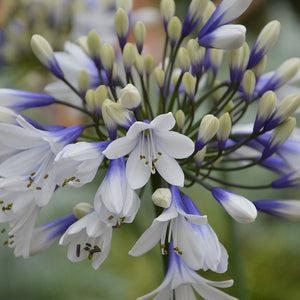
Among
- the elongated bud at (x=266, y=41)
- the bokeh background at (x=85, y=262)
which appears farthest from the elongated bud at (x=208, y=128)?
the bokeh background at (x=85, y=262)

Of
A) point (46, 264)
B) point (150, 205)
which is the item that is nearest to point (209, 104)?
point (150, 205)

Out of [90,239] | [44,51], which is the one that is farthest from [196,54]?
[90,239]

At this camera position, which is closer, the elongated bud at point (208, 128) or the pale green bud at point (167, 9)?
the elongated bud at point (208, 128)

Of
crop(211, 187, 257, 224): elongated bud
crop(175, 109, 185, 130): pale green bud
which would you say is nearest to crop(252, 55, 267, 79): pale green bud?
crop(175, 109, 185, 130): pale green bud

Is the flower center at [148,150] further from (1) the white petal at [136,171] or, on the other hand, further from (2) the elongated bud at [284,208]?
(2) the elongated bud at [284,208]

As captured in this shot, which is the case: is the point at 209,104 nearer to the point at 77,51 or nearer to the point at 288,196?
the point at 77,51

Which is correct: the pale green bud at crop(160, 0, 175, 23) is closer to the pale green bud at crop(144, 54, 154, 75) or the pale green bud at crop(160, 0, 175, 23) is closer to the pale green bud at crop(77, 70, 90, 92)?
the pale green bud at crop(144, 54, 154, 75)
